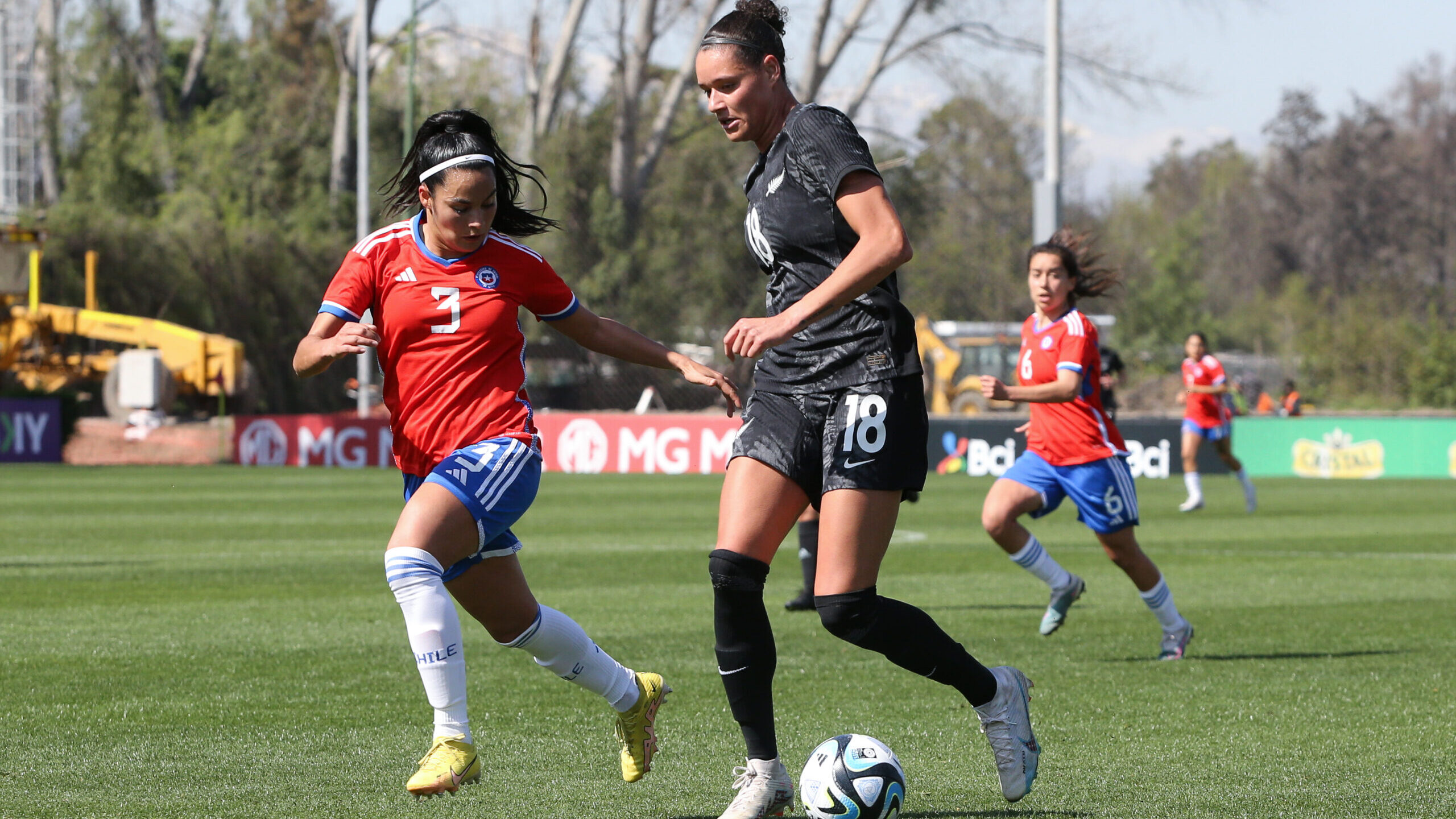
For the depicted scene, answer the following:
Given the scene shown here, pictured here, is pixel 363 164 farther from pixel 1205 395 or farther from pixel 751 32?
pixel 751 32

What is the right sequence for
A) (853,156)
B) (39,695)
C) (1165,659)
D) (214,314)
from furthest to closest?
(214,314) < (1165,659) < (39,695) < (853,156)

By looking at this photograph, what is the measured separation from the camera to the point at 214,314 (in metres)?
39.0

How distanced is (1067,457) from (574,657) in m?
3.92

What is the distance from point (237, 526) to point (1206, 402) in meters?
11.5

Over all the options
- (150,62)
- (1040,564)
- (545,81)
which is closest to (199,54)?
(150,62)

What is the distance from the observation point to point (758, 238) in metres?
4.78

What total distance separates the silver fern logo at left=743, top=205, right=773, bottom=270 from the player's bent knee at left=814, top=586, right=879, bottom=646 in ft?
3.14

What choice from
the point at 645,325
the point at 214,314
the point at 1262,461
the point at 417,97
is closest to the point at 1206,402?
the point at 1262,461

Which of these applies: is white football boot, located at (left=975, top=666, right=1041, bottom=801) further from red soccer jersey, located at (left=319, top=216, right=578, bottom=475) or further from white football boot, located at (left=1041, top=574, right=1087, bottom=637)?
white football boot, located at (left=1041, top=574, right=1087, bottom=637)

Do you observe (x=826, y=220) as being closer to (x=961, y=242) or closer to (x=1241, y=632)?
(x=1241, y=632)

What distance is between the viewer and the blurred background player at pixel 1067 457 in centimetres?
805

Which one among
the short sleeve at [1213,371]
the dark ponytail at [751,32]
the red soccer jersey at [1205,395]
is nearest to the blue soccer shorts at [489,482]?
the dark ponytail at [751,32]

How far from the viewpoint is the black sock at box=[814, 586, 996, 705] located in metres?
4.64

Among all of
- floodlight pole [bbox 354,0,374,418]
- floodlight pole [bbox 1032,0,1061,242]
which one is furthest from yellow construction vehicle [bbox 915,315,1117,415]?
floodlight pole [bbox 1032,0,1061,242]
